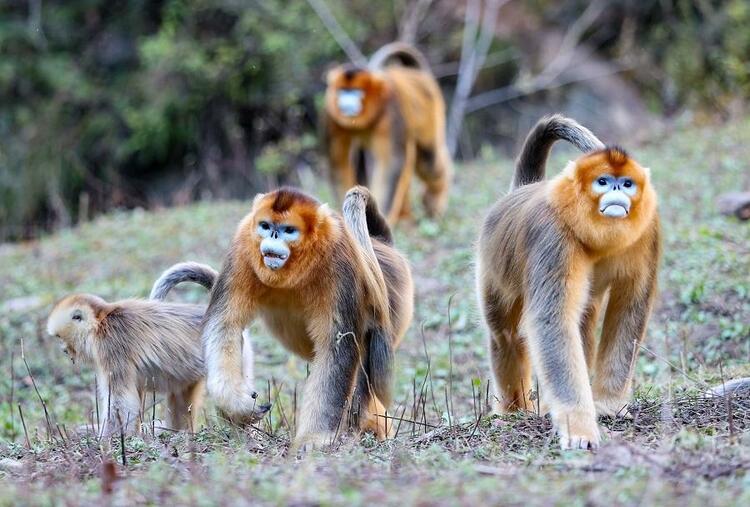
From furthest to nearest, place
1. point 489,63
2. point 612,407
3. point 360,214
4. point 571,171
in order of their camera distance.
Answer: point 489,63 → point 360,214 → point 612,407 → point 571,171

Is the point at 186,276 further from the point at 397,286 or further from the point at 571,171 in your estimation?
the point at 571,171

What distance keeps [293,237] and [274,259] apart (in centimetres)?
13

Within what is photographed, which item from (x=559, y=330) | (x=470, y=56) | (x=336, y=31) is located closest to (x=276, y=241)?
(x=559, y=330)

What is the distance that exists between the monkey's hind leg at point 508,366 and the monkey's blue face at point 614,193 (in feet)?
3.39

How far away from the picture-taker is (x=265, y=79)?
47.0ft

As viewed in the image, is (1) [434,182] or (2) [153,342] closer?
(2) [153,342]

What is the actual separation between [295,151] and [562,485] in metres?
11.1

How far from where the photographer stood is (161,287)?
19.9ft

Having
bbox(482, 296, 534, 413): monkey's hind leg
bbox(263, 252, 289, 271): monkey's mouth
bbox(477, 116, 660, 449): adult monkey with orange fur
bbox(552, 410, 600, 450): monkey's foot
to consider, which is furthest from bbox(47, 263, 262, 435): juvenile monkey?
bbox(552, 410, 600, 450): monkey's foot

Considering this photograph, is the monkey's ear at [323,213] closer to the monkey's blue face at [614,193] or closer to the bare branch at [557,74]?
the monkey's blue face at [614,193]

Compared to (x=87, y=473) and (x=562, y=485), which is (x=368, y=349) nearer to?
(x=87, y=473)

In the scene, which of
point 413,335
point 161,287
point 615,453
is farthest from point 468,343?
point 615,453

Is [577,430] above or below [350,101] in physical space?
below

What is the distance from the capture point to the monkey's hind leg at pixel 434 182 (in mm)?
10391
